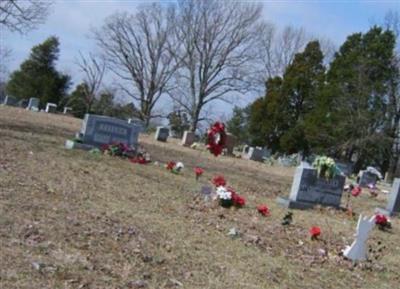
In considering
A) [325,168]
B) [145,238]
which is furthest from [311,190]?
[145,238]

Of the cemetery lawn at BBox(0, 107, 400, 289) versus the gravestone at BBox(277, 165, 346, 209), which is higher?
the gravestone at BBox(277, 165, 346, 209)

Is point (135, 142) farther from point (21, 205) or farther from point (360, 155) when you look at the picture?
point (360, 155)

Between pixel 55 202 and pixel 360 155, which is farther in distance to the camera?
pixel 360 155

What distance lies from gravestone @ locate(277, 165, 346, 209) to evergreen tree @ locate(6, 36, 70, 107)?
42461 millimetres

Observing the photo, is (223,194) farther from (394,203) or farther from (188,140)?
(188,140)

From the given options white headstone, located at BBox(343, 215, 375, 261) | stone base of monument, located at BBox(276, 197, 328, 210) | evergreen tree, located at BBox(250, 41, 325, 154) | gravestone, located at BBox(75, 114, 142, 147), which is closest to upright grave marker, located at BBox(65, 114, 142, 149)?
gravestone, located at BBox(75, 114, 142, 147)

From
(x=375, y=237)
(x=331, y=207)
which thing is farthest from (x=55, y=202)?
(x=331, y=207)

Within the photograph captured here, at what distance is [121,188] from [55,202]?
2.06m

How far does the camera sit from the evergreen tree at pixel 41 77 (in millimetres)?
51906

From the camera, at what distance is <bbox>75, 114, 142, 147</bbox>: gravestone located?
43.9 ft

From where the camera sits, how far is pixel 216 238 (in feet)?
23.3

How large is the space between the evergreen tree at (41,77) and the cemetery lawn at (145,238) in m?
42.3

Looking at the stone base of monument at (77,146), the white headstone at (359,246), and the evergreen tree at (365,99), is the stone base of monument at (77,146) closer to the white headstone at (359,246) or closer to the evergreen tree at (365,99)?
the white headstone at (359,246)

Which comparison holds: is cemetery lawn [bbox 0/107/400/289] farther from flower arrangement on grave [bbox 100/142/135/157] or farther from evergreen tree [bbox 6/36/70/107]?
evergreen tree [bbox 6/36/70/107]
